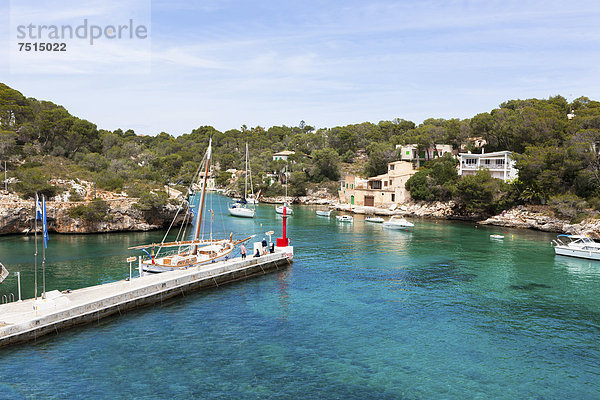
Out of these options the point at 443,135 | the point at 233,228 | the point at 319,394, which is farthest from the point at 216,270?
the point at 443,135

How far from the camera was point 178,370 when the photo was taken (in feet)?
67.0

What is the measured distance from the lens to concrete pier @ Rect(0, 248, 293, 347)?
2279cm

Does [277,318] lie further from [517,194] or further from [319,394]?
[517,194]

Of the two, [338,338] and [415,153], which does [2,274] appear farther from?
[415,153]

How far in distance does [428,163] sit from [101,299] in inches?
3365

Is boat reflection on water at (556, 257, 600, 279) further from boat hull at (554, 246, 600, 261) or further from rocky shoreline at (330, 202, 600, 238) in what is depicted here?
rocky shoreline at (330, 202, 600, 238)

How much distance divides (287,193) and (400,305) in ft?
312

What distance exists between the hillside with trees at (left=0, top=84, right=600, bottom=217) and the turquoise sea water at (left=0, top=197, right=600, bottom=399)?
1072 inches

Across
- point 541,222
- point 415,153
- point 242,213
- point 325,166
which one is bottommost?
point 541,222

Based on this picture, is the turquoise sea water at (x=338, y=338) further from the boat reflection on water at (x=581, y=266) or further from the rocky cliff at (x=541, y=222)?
the rocky cliff at (x=541, y=222)

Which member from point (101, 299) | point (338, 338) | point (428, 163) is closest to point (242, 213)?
point (428, 163)

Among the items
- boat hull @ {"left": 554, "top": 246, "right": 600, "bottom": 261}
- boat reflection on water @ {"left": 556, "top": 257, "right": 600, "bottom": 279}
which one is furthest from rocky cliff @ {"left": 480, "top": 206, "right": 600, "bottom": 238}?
boat reflection on water @ {"left": 556, "top": 257, "right": 600, "bottom": 279}

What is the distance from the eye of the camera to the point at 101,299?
2659 cm

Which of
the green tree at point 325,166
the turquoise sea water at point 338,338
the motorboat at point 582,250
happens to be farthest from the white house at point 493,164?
the turquoise sea water at point 338,338
